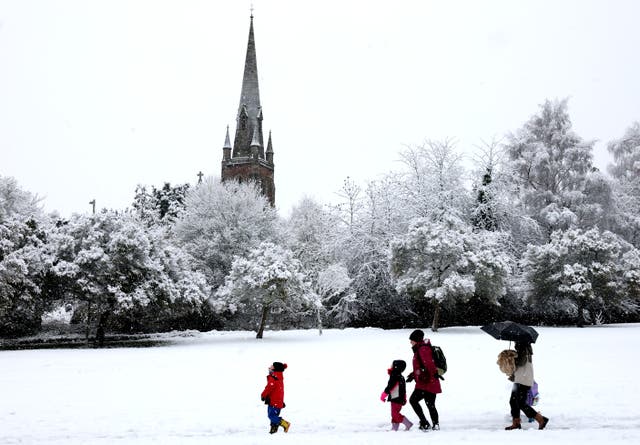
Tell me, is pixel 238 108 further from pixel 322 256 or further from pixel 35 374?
pixel 35 374

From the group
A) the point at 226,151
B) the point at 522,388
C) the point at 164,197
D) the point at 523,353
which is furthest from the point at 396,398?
the point at 226,151

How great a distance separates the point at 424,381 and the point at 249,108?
67129 millimetres

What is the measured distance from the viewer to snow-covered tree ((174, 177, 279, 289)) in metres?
40.5

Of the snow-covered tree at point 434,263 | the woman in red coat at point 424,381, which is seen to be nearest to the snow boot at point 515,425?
the woman in red coat at point 424,381

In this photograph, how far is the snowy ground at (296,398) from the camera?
8141 millimetres

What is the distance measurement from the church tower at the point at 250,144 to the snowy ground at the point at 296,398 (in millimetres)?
50568

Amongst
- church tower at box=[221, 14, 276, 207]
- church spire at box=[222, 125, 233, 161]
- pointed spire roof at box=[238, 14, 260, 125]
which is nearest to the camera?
church tower at box=[221, 14, 276, 207]

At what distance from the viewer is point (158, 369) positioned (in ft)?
52.8

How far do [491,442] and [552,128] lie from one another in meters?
39.3

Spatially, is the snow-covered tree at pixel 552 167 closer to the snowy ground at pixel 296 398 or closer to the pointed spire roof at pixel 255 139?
the snowy ground at pixel 296 398

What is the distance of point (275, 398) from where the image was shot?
28.0 ft

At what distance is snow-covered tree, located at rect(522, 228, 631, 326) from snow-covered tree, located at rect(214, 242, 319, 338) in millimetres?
13217

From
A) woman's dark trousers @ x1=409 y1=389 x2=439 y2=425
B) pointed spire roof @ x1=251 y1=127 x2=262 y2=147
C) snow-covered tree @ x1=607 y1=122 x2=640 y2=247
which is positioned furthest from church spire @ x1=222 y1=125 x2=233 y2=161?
woman's dark trousers @ x1=409 y1=389 x2=439 y2=425

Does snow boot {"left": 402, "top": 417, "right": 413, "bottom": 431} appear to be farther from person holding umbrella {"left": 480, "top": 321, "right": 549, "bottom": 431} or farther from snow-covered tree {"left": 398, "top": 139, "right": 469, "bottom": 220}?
snow-covered tree {"left": 398, "top": 139, "right": 469, "bottom": 220}
